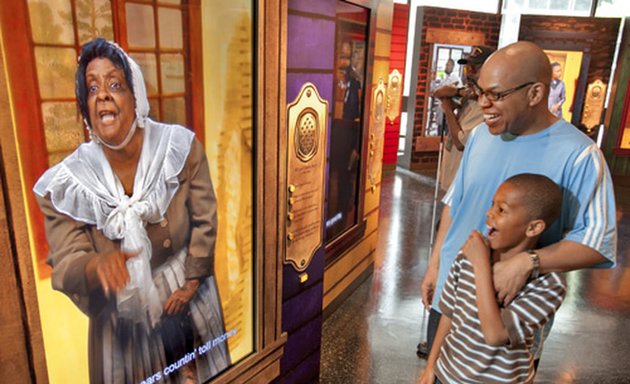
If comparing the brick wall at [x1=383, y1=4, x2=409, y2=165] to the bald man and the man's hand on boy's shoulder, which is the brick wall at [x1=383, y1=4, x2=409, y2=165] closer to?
the bald man

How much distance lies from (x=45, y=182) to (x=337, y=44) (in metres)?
2.36

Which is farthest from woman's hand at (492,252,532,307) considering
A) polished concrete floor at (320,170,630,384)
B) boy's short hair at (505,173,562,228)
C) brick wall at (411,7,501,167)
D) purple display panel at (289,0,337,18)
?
brick wall at (411,7,501,167)

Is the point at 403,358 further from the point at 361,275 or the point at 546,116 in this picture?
the point at 546,116

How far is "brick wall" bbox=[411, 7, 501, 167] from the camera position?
8.47m

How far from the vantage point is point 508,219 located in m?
1.45

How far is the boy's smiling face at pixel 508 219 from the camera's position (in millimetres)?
1438

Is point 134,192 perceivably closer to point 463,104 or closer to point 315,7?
point 315,7

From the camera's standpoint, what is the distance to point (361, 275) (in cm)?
441

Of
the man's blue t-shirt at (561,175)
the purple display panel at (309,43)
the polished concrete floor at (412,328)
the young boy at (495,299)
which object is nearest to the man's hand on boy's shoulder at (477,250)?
the young boy at (495,299)

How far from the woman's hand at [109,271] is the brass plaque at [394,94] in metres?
7.21

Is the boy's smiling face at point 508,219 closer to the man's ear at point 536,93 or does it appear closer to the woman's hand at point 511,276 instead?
the woman's hand at point 511,276

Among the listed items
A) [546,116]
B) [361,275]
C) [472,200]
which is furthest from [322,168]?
[361,275]

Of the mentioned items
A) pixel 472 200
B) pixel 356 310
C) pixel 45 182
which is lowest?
pixel 356 310

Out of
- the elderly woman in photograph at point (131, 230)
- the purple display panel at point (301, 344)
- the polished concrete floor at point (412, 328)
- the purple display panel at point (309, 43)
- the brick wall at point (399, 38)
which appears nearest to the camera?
the elderly woman in photograph at point (131, 230)
